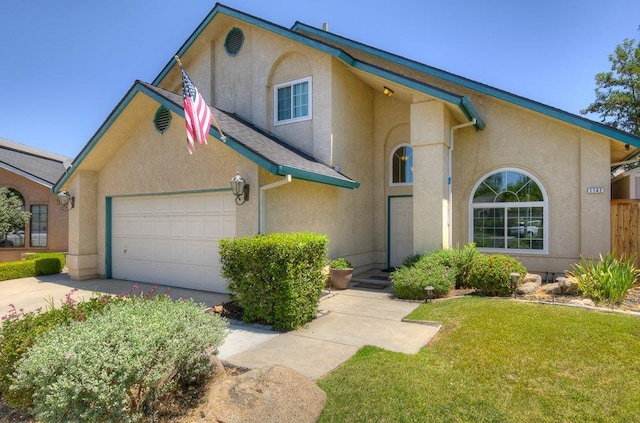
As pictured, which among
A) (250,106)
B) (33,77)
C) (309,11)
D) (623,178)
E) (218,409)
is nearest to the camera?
(218,409)

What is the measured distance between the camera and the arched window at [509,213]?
1078cm

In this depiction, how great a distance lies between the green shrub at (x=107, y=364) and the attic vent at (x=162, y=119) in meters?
7.80

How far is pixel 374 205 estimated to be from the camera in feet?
44.0

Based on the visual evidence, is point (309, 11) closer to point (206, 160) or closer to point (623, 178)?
point (206, 160)

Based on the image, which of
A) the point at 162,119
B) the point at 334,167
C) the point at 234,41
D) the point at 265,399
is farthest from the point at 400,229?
the point at 265,399

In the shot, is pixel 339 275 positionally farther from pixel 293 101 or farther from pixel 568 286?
pixel 293 101

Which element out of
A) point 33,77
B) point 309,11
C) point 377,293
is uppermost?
point 309,11

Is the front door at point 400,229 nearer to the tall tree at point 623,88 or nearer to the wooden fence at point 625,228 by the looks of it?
the wooden fence at point 625,228

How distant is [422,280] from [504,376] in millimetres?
4088

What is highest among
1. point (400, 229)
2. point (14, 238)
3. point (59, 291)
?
point (400, 229)

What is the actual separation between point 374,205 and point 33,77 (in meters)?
16.9

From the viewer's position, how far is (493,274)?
8453 millimetres

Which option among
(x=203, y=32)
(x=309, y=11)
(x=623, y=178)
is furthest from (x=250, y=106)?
(x=623, y=178)

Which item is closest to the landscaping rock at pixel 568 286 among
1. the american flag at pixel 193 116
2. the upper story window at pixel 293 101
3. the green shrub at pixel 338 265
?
the green shrub at pixel 338 265
